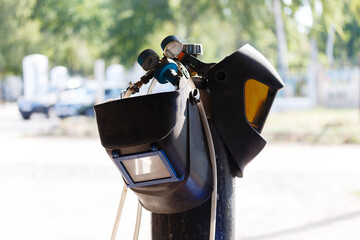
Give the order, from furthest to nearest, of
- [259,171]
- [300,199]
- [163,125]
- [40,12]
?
1. [40,12]
2. [259,171]
3. [300,199]
4. [163,125]

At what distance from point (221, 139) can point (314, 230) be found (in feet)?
9.46

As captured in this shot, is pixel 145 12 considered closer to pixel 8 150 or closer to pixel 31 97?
pixel 31 97

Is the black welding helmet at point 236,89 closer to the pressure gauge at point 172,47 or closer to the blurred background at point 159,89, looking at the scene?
the pressure gauge at point 172,47

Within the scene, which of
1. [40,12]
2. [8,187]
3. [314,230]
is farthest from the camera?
[40,12]

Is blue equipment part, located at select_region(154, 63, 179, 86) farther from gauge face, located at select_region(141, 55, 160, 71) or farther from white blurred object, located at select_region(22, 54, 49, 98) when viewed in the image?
white blurred object, located at select_region(22, 54, 49, 98)

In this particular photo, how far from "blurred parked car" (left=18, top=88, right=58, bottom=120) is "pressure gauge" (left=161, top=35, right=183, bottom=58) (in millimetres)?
19005

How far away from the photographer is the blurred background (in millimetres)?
4922

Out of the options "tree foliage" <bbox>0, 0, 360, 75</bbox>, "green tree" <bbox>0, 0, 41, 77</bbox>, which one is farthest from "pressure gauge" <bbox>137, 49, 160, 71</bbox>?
"green tree" <bbox>0, 0, 41, 77</bbox>

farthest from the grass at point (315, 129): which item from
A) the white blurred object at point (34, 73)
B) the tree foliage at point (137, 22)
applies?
the white blurred object at point (34, 73)

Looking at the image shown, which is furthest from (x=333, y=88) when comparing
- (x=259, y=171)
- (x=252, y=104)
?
(x=252, y=104)

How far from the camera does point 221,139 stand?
193cm

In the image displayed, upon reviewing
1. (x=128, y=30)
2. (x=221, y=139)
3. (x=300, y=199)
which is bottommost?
(x=300, y=199)

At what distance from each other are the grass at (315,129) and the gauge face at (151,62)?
8998 mm

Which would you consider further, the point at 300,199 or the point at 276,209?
the point at 300,199
